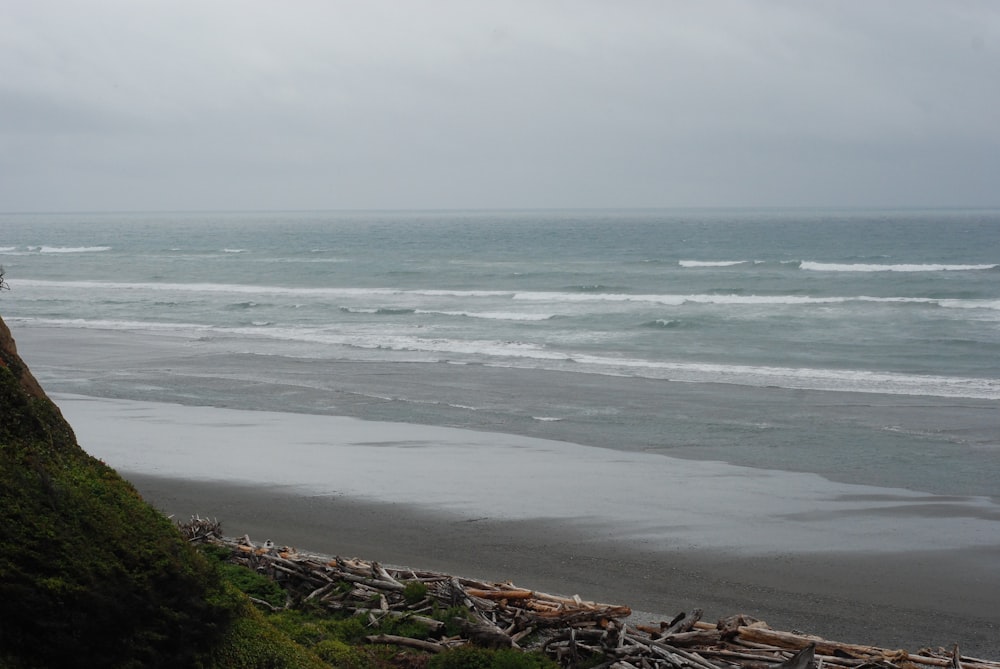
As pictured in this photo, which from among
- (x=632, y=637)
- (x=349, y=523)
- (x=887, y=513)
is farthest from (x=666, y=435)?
(x=632, y=637)

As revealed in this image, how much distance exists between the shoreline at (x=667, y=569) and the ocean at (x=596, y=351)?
4381 mm

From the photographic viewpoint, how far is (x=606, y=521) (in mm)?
11672

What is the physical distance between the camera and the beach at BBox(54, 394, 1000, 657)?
30.0ft

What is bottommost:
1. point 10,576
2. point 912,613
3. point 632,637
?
point 912,613

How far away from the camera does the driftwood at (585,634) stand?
5.78 m

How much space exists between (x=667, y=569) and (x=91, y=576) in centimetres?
→ 726

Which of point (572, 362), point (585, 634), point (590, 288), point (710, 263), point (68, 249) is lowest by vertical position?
point (572, 362)

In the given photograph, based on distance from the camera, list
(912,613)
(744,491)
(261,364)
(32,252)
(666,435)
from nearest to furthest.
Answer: (912,613) → (744,491) → (666,435) → (261,364) → (32,252)

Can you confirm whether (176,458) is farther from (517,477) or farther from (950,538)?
(950,538)

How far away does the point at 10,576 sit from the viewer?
351cm

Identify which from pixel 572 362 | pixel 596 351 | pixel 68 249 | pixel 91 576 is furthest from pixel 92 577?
pixel 68 249

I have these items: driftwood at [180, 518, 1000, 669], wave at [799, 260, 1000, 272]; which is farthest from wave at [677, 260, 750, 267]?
driftwood at [180, 518, 1000, 669]

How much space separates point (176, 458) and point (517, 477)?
552 centimetres

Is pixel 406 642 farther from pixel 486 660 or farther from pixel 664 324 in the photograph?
pixel 664 324
